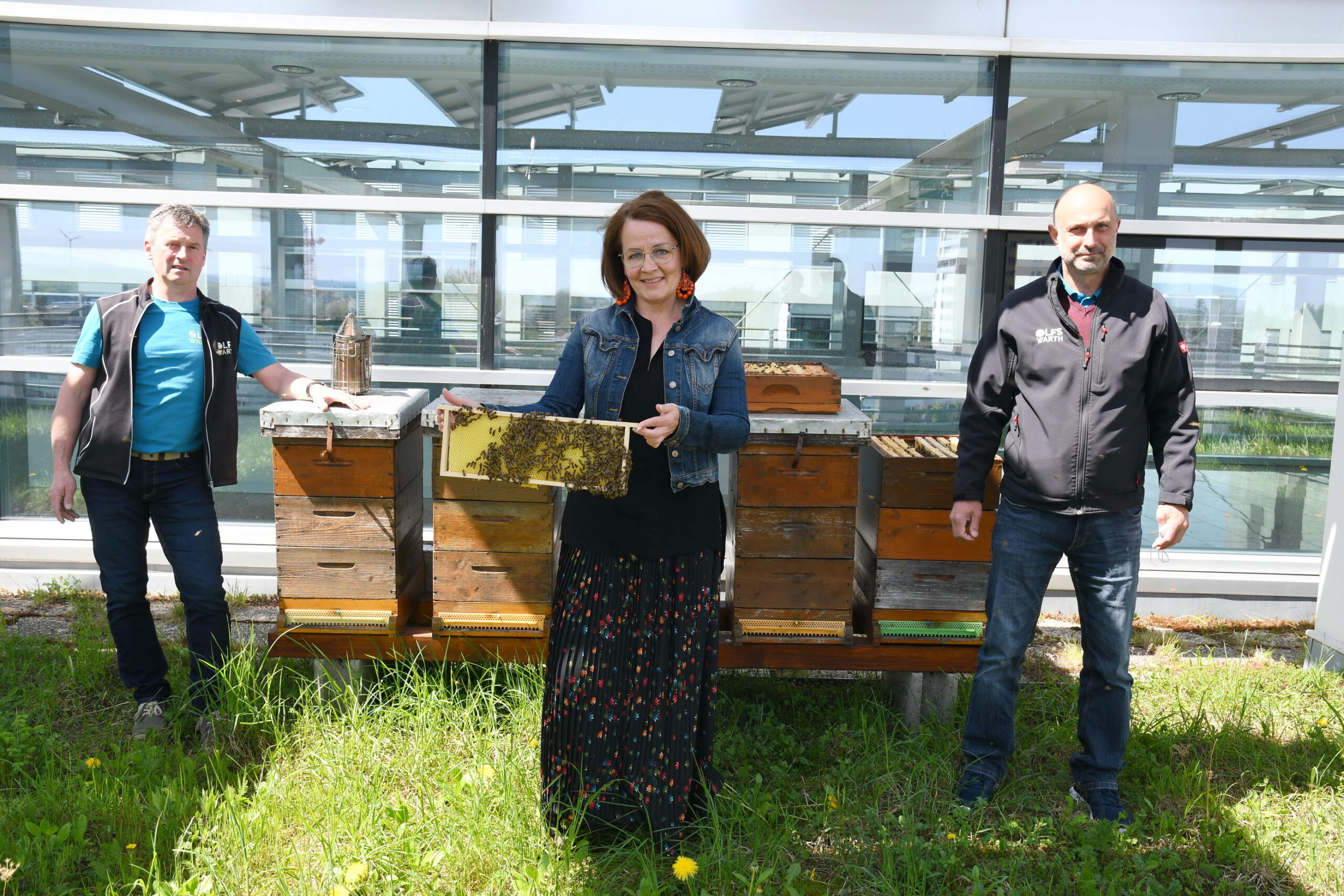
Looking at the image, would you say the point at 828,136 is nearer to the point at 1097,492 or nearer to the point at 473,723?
the point at 1097,492

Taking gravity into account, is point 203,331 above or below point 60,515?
above

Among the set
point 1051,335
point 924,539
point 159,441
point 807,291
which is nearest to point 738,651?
point 924,539

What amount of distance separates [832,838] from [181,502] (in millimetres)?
2587

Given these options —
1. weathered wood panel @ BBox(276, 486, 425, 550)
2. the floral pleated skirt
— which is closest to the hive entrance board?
the floral pleated skirt

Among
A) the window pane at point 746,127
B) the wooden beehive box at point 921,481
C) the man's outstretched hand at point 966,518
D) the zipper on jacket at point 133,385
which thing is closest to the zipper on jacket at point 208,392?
the zipper on jacket at point 133,385

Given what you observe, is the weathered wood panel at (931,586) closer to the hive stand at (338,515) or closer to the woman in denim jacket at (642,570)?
the woman in denim jacket at (642,570)

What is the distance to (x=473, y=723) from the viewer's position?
3623mm

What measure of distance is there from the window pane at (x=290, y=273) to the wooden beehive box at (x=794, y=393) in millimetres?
2147

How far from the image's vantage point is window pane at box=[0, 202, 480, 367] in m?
5.33

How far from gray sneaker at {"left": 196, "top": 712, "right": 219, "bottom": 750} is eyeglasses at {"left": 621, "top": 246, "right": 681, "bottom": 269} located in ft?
7.30

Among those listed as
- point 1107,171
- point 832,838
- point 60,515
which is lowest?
point 832,838

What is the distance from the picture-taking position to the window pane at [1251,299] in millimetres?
5402

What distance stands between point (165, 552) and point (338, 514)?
2.12 feet

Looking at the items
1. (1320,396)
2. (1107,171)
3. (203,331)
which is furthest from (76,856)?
(1320,396)
